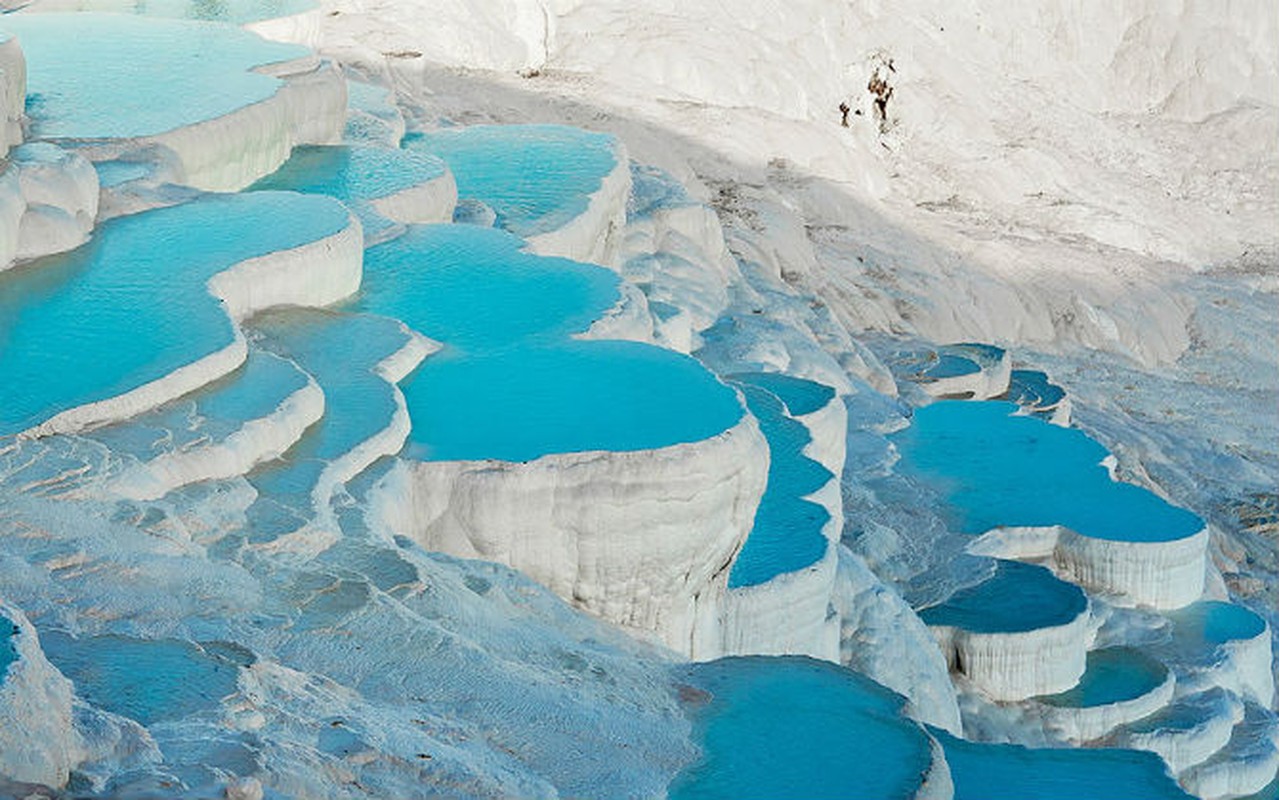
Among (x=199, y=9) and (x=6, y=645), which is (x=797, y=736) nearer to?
(x=6, y=645)

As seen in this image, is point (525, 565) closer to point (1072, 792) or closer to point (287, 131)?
point (1072, 792)

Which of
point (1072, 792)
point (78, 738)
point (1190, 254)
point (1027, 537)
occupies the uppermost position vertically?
point (78, 738)

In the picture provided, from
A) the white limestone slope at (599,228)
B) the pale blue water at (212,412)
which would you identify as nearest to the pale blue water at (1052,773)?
the pale blue water at (212,412)

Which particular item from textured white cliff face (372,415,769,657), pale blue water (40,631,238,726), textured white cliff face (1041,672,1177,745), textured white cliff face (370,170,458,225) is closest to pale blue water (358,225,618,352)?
textured white cliff face (370,170,458,225)

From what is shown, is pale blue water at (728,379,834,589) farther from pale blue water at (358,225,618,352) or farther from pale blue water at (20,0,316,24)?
pale blue water at (20,0,316,24)

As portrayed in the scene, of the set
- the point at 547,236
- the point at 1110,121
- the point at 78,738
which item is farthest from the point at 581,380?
the point at 1110,121

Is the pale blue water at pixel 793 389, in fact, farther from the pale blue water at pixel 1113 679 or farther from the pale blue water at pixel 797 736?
the pale blue water at pixel 797 736
